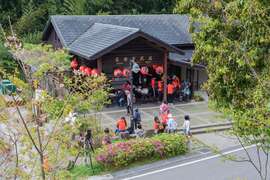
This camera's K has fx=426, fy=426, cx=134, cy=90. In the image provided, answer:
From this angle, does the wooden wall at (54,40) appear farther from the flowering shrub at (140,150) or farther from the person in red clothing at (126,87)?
the flowering shrub at (140,150)

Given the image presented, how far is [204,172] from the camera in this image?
13.7 meters

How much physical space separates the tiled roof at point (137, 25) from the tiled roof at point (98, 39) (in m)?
1.00

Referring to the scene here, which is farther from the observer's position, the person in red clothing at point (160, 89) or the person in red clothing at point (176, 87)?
the person in red clothing at point (176, 87)

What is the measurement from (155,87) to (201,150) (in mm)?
7862

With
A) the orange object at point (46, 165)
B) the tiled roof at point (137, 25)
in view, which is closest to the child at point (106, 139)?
the orange object at point (46, 165)

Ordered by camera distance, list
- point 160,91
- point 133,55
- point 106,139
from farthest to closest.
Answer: point 160,91 → point 133,55 → point 106,139

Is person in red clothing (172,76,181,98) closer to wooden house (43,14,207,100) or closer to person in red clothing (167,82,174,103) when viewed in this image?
person in red clothing (167,82,174,103)

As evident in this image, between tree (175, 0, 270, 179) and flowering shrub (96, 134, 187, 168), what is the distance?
22.2 ft

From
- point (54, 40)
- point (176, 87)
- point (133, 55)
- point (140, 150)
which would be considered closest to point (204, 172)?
point (140, 150)

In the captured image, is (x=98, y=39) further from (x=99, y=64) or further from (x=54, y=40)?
(x=54, y=40)

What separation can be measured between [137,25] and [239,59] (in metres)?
20.8

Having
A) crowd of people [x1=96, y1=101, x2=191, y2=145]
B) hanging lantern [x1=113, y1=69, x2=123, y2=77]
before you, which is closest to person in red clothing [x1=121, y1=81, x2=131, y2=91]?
hanging lantern [x1=113, y1=69, x2=123, y2=77]

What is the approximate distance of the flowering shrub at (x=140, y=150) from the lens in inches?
548

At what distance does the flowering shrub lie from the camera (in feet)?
45.7
